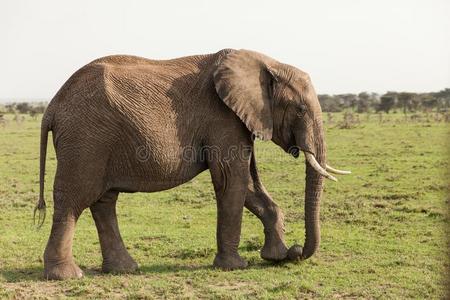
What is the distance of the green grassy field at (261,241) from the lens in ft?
20.1

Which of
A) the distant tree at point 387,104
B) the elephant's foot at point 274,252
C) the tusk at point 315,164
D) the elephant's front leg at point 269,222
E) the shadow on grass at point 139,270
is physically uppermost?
the distant tree at point 387,104

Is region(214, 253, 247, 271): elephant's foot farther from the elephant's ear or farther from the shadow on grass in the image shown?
the elephant's ear

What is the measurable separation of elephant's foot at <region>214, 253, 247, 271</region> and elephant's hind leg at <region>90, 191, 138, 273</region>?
1.00 m

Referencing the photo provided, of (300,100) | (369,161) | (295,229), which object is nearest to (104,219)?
(300,100)

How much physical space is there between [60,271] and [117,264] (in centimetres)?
69

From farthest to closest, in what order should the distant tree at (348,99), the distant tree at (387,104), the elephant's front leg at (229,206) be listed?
the distant tree at (348,99) < the distant tree at (387,104) < the elephant's front leg at (229,206)

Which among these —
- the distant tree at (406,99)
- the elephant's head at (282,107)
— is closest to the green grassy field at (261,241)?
the elephant's head at (282,107)

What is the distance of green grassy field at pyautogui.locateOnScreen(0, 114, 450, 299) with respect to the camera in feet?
20.1

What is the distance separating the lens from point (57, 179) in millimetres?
6402

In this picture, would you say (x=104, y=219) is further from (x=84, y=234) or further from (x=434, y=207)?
(x=434, y=207)

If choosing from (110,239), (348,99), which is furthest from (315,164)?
(348,99)

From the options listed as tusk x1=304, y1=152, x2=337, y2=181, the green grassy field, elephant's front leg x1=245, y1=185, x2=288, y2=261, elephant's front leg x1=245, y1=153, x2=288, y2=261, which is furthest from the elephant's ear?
the green grassy field

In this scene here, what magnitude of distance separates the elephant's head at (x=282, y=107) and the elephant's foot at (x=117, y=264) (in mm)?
2101

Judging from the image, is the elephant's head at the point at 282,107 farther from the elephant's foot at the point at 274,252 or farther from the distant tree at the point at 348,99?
the distant tree at the point at 348,99
